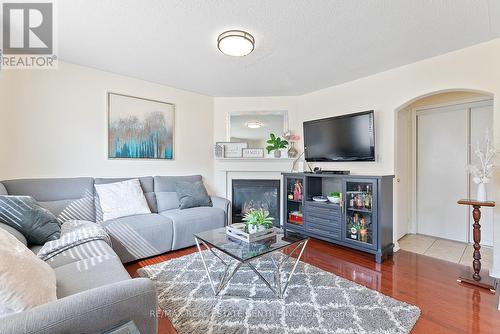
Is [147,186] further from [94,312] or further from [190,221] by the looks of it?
[94,312]

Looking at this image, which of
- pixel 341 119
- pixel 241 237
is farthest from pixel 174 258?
pixel 341 119

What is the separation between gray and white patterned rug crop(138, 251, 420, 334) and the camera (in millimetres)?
1573

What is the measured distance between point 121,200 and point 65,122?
3.80 feet

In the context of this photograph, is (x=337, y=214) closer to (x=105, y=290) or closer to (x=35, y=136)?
(x=105, y=290)

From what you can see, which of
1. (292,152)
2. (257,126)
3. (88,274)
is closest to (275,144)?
(292,152)

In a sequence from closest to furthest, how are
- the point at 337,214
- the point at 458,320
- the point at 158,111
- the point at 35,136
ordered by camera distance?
1. the point at 458,320
2. the point at 35,136
3. the point at 337,214
4. the point at 158,111

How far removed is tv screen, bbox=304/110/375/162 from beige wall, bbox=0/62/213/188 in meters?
2.28

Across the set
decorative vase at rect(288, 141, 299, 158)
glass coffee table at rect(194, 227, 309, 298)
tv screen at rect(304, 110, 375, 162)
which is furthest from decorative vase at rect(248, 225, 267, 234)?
decorative vase at rect(288, 141, 299, 158)

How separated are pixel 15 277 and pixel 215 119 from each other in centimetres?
353

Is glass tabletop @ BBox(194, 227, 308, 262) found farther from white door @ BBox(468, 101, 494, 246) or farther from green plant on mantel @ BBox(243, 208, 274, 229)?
white door @ BBox(468, 101, 494, 246)

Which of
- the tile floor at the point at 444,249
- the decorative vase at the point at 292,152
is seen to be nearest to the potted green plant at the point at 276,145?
the decorative vase at the point at 292,152

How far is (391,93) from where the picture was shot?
9.62ft

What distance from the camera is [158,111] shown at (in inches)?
140

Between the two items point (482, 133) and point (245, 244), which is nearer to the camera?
point (245, 244)
